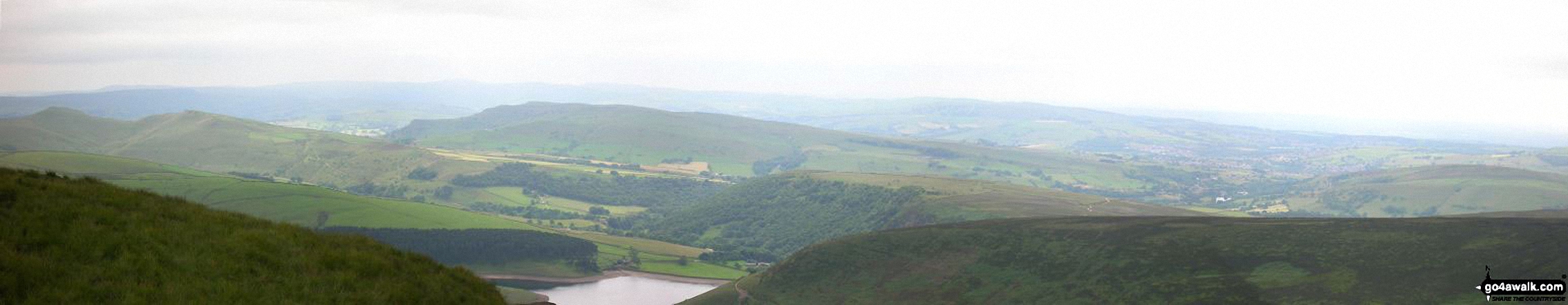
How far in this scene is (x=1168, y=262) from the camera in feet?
353

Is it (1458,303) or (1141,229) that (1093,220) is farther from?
(1458,303)

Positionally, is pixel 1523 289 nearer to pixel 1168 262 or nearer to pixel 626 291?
pixel 1168 262

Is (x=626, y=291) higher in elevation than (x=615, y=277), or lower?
lower

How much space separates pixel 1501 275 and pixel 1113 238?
154ft

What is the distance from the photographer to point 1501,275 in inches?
3130

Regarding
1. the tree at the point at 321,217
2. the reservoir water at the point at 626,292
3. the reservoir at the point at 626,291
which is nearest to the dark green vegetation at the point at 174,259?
the reservoir at the point at 626,291

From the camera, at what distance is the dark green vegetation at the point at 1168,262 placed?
85.3 metres

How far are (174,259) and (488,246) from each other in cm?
14607

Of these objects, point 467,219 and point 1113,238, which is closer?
point 1113,238

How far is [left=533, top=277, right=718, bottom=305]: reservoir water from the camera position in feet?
464

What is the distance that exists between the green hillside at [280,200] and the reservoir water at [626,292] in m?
36.3

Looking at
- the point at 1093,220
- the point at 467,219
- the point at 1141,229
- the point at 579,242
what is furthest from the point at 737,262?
the point at 1141,229

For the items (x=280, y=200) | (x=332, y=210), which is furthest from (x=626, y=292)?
(x=280, y=200)

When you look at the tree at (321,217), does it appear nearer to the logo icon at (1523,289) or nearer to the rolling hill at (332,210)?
the rolling hill at (332,210)
